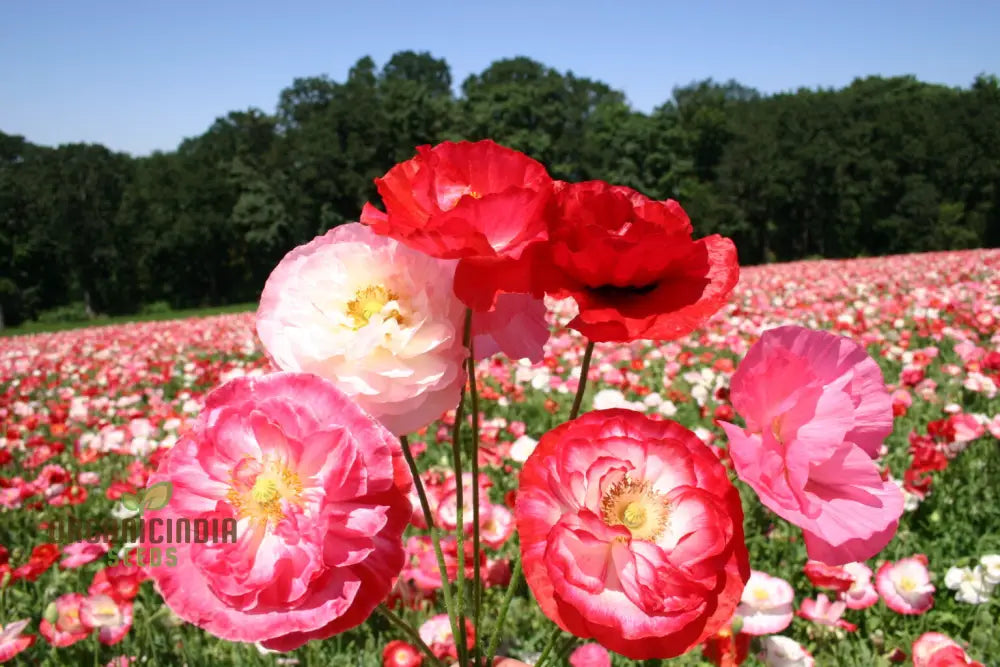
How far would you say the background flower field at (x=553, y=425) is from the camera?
193cm

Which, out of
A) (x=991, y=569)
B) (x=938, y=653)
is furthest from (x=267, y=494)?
(x=991, y=569)

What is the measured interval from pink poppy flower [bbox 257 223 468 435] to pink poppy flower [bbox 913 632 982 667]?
1.01m

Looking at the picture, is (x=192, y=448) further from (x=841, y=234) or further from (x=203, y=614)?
(x=841, y=234)

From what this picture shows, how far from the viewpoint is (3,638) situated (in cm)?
163

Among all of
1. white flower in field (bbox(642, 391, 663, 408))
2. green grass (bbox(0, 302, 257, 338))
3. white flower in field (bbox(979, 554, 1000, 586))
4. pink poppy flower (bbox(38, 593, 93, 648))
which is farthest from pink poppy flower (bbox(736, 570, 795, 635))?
green grass (bbox(0, 302, 257, 338))

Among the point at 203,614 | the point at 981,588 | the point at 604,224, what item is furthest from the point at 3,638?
the point at 981,588

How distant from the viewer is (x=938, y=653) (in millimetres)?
1181

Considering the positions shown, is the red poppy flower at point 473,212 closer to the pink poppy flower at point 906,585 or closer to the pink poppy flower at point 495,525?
the pink poppy flower at point 495,525

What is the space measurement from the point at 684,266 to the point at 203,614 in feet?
1.91

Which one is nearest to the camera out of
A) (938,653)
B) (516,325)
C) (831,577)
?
(516,325)

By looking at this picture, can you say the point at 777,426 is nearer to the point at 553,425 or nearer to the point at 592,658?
the point at 592,658

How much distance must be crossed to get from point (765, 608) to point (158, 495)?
1066 millimetres

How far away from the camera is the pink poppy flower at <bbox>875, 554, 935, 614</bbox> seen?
69.5 inches

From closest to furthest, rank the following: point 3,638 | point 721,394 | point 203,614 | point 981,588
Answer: point 203,614, point 3,638, point 721,394, point 981,588
